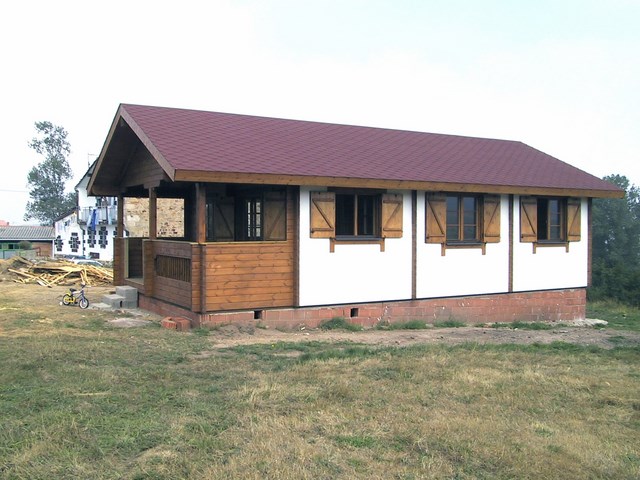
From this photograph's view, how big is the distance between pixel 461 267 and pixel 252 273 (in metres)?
5.66

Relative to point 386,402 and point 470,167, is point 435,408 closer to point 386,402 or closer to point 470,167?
point 386,402

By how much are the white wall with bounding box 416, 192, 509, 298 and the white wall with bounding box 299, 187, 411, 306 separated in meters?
0.40

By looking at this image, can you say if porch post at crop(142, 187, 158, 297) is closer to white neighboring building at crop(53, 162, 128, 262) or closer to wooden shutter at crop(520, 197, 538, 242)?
wooden shutter at crop(520, 197, 538, 242)

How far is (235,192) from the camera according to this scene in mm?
15648

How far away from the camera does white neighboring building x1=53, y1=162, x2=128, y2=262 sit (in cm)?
4907

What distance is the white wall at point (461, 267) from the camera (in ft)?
49.1

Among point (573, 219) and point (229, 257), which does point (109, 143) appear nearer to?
point (229, 257)

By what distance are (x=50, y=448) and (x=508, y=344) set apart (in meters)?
8.82

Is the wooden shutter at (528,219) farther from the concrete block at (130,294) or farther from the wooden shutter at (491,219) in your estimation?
the concrete block at (130,294)

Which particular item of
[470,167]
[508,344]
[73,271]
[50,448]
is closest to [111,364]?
[50,448]

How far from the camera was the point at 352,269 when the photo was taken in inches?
549

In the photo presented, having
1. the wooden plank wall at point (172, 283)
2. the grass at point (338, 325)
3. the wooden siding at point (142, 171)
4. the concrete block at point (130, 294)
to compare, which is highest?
the wooden siding at point (142, 171)

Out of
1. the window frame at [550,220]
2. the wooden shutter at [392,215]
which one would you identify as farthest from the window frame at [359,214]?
the window frame at [550,220]

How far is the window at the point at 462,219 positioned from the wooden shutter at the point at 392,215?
2.89 feet
